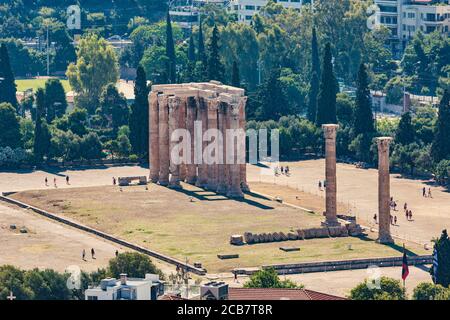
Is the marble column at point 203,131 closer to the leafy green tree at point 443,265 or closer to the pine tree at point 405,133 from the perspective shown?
the pine tree at point 405,133

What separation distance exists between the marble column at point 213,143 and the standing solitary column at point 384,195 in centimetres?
2859

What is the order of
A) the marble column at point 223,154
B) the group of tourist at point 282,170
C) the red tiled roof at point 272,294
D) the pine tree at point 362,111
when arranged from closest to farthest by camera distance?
the red tiled roof at point 272,294 < the marble column at point 223,154 < the group of tourist at point 282,170 < the pine tree at point 362,111

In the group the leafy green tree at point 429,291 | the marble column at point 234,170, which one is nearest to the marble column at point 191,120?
the marble column at point 234,170

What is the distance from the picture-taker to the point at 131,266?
107m

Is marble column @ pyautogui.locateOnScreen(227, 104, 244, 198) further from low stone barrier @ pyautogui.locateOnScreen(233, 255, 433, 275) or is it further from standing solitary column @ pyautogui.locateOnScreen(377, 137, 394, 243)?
low stone barrier @ pyautogui.locateOnScreen(233, 255, 433, 275)

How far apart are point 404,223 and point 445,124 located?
30493 mm

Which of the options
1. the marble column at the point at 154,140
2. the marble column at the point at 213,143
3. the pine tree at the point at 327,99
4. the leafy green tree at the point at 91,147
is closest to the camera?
the marble column at the point at 213,143

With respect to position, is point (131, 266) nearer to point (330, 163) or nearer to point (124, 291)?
point (124, 291)

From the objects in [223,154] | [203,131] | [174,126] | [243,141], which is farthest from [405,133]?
[174,126]

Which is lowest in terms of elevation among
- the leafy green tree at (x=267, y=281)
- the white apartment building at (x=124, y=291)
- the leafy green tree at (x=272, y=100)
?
the leafy green tree at (x=267, y=281)

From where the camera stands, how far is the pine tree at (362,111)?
184 meters

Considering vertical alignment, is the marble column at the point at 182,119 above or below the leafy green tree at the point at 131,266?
above
